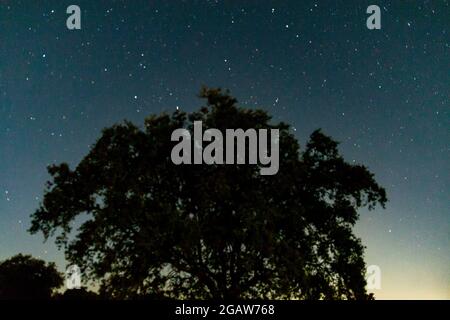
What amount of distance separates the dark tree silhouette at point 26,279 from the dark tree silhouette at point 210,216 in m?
→ 39.0

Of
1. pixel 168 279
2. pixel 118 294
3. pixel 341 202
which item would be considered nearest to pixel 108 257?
pixel 118 294

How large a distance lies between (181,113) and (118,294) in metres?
7.76

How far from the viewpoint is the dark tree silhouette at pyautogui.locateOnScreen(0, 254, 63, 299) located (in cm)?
5651

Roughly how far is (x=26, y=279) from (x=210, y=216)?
4466cm

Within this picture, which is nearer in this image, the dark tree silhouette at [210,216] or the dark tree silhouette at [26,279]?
the dark tree silhouette at [210,216]

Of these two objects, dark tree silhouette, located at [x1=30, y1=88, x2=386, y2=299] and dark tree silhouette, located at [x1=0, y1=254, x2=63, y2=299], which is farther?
dark tree silhouette, located at [x1=0, y1=254, x2=63, y2=299]

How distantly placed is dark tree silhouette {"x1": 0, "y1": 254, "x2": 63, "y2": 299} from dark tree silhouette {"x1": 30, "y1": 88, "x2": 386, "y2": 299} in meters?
39.0

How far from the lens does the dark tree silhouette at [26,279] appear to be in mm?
56509

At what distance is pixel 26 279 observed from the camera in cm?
5738

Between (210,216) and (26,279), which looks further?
(26,279)

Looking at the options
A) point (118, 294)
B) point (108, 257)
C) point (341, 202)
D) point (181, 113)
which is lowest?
point (118, 294)
